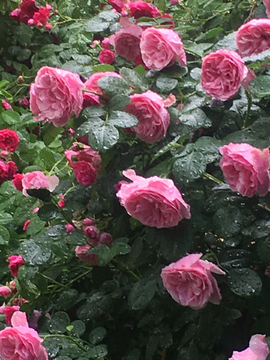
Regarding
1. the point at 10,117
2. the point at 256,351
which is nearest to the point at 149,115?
the point at 256,351

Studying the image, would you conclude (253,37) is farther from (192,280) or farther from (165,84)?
(192,280)

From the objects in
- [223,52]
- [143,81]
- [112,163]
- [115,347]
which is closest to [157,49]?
[143,81]

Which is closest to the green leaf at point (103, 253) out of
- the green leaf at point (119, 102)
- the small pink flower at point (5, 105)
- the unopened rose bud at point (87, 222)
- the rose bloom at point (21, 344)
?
the unopened rose bud at point (87, 222)

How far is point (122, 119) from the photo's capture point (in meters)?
0.88

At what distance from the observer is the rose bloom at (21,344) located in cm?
93

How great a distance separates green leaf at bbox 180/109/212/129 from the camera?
89cm

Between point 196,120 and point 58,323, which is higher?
point 196,120

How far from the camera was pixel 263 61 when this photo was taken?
889mm

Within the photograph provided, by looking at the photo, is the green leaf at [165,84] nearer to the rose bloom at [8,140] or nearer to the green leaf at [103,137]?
the green leaf at [103,137]

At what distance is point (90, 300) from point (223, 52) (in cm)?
68

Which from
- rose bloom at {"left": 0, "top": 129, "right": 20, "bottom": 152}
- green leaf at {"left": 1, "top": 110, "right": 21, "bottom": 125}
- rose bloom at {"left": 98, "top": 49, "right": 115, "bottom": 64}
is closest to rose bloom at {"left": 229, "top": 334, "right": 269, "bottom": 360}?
rose bloom at {"left": 98, "top": 49, "right": 115, "bottom": 64}

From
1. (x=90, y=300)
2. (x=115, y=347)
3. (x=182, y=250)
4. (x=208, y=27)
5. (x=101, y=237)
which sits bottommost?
(x=115, y=347)

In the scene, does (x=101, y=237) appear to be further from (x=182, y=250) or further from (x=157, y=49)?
(x=157, y=49)

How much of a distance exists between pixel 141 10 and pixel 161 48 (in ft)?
0.91
